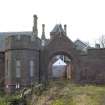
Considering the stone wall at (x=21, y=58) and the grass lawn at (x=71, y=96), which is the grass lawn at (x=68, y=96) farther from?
the stone wall at (x=21, y=58)

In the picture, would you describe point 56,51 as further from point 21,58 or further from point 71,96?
point 71,96

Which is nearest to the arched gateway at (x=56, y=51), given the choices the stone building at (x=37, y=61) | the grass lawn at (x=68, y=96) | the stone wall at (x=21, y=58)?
the stone building at (x=37, y=61)

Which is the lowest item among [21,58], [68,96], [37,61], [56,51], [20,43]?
[68,96]

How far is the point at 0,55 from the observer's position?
147 feet

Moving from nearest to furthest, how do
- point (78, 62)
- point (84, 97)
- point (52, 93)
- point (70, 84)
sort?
point (84, 97)
point (52, 93)
point (70, 84)
point (78, 62)

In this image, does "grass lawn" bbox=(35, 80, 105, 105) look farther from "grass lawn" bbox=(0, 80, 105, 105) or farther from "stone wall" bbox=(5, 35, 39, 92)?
"stone wall" bbox=(5, 35, 39, 92)

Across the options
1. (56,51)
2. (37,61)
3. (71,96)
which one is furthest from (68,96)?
(56,51)

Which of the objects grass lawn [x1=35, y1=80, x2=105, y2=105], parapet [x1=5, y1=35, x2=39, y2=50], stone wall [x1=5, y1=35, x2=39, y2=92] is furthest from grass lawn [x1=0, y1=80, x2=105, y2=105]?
parapet [x1=5, y1=35, x2=39, y2=50]

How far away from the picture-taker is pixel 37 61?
43.2 metres

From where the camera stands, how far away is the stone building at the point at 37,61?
41.9 meters

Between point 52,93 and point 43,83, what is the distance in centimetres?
530

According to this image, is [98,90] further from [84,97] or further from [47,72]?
[47,72]

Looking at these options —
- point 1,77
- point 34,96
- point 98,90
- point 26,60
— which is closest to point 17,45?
point 26,60

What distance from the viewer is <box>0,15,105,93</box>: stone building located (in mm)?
41938
